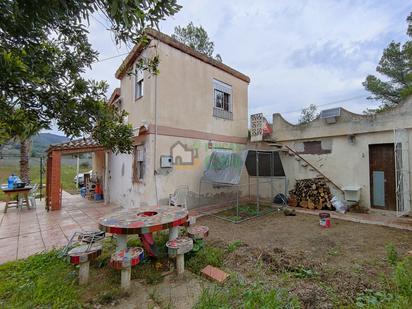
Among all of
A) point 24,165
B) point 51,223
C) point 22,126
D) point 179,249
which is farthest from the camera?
point 24,165

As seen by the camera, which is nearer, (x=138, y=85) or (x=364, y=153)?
(x=364, y=153)

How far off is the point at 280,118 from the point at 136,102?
6.77 metres

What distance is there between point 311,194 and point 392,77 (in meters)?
11.6

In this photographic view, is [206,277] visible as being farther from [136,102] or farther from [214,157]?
[136,102]

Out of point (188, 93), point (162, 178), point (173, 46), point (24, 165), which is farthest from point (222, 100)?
point (24, 165)

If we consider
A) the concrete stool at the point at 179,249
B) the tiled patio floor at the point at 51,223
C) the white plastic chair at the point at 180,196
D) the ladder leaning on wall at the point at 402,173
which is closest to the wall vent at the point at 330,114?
the ladder leaning on wall at the point at 402,173

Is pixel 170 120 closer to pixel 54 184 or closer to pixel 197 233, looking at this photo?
pixel 197 233

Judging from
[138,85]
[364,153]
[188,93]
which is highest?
[138,85]

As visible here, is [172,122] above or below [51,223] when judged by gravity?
above

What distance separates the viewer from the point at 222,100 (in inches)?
387

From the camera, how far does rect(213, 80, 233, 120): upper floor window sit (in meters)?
9.40

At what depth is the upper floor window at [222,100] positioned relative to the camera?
9398 mm

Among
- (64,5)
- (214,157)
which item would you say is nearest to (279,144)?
(214,157)

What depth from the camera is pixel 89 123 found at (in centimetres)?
317
